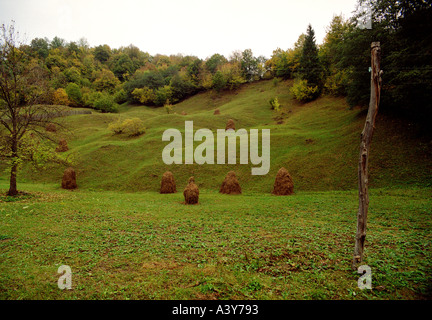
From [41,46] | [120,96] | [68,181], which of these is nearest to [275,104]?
[68,181]

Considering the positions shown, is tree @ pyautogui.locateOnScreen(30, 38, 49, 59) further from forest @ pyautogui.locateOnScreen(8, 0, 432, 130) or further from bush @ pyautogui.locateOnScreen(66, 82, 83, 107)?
bush @ pyautogui.locateOnScreen(66, 82, 83, 107)

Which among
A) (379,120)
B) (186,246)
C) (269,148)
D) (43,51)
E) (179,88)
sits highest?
(43,51)

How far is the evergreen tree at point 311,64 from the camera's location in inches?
2045

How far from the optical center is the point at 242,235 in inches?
377

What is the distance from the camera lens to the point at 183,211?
14.4 metres

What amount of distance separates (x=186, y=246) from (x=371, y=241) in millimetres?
7010

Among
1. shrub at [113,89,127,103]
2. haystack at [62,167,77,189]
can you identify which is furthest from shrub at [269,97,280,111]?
shrub at [113,89,127,103]

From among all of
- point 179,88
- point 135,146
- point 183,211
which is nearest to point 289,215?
point 183,211

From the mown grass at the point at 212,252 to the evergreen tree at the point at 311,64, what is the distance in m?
44.4

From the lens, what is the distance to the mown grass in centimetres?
546

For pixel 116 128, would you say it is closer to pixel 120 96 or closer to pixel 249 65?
pixel 120 96

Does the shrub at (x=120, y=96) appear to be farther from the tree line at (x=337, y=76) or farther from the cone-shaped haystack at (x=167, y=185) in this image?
the cone-shaped haystack at (x=167, y=185)

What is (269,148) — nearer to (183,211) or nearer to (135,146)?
(183,211)

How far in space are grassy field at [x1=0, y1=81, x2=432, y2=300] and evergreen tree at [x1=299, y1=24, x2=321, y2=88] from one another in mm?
29195
